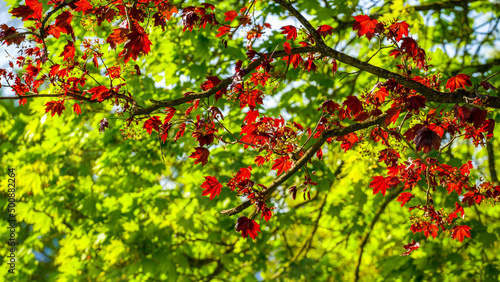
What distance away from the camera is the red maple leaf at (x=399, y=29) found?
6.49 feet

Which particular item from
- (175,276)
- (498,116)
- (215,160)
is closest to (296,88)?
(215,160)

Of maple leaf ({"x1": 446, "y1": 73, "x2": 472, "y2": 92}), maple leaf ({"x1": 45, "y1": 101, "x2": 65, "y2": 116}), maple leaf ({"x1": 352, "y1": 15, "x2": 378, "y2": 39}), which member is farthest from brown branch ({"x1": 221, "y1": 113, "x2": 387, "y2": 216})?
maple leaf ({"x1": 45, "y1": 101, "x2": 65, "y2": 116})

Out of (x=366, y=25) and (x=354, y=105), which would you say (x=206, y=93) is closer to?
(x=354, y=105)

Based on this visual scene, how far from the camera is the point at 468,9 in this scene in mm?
4203

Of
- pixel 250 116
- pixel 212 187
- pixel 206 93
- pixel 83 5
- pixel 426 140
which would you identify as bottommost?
pixel 426 140

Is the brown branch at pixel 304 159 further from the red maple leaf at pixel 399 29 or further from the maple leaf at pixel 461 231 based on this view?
the maple leaf at pixel 461 231

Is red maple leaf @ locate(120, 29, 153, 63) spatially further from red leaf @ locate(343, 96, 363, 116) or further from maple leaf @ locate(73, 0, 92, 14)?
red leaf @ locate(343, 96, 363, 116)

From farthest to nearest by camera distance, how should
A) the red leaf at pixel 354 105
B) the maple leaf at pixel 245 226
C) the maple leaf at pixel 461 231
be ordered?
the maple leaf at pixel 461 231
the red leaf at pixel 354 105
the maple leaf at pixel 245 226

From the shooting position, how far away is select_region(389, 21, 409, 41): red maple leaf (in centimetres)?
198

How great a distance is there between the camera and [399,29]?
6.58ft

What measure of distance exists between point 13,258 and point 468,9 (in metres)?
5.88

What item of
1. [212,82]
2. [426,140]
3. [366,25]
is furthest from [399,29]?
[212,82]

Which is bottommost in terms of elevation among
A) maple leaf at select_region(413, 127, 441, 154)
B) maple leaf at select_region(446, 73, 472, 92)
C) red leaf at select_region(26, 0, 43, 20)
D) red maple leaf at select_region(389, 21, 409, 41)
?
maple leaf at select_region(413, 127, 441, 154)

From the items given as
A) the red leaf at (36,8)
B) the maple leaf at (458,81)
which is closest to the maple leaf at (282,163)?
the maple leaf at (458,81)
